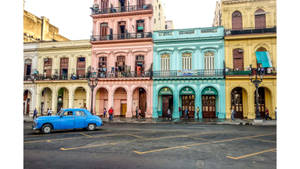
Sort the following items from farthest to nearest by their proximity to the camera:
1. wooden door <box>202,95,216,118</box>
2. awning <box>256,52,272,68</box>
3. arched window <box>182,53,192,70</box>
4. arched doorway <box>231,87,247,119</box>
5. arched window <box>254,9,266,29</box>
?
arched window <box>182,53,192,70</box>
wooden door <box>202,95,216,118</box>
arched window <box>254,9,266,29</box>
arched doorway <box>231,87,247,119</box>
awning <box>256,52,272,68</box>

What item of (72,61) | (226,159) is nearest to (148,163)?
(226,159)

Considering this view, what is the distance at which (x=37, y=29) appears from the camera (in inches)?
1242

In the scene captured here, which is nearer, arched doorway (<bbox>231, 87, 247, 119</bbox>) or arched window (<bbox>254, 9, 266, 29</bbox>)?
arched doorway (<bbox>231, 87, 247, 119</bbox>)

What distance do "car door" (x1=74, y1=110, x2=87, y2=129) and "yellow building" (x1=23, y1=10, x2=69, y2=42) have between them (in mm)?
23658

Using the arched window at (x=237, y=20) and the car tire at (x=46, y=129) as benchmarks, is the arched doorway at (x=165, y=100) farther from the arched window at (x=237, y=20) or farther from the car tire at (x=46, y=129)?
the car tire at (x=46, y=129)

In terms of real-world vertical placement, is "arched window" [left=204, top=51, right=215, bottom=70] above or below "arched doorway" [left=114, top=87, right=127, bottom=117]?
above

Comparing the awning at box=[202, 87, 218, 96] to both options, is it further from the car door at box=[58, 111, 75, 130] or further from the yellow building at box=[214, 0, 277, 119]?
the car door at box=[58, 111, 75, 130]

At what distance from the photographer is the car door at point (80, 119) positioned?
11.8 m

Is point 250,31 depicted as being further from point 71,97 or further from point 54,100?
point 54,100

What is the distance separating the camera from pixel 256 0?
71.0 feet

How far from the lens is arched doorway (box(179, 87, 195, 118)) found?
73.3ft

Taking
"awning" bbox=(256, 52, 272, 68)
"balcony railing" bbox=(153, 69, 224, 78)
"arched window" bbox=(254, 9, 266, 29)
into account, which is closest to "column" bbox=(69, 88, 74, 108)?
"balcony railing" bbox=(153, 69, 224, 78)

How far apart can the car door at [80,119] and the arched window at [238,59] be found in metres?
17.0

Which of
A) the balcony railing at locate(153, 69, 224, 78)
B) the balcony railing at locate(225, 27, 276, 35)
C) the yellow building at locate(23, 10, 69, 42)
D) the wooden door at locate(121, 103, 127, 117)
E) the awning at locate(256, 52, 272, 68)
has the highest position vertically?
the yellow building at locate(23, 10, 69, 42)
